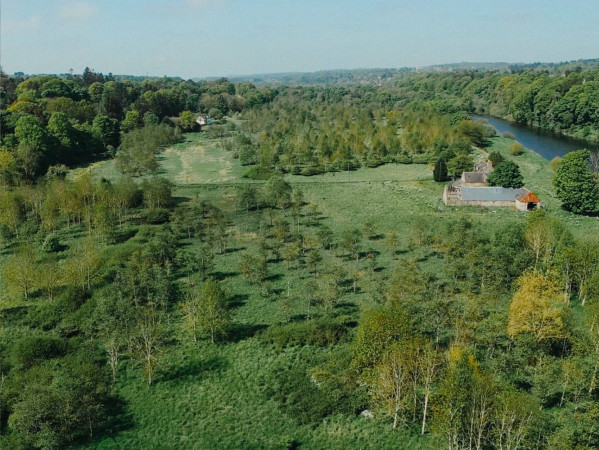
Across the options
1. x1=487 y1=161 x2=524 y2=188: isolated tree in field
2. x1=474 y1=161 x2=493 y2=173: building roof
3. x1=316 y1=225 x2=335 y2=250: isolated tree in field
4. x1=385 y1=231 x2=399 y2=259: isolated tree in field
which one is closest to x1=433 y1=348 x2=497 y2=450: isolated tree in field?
x1=385 y1=231 x2=399 y2=259: isolated tree in field

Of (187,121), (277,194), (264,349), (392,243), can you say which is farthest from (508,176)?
(187,121)

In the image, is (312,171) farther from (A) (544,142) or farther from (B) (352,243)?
(A) (544,142)

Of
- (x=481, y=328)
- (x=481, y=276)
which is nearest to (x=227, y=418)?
(x=481, y=328)

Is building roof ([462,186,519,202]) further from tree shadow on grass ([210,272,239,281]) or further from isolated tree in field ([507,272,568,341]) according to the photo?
tree shadow on grass ([210,272,239,281])

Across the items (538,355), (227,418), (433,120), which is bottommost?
(227,418)

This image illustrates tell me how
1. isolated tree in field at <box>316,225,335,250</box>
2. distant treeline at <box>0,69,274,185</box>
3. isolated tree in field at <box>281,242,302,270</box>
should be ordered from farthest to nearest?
distant treeline at <box>0,69,274,185</box>
isolated tree in field at <box>316,225,335,250</box>
isolated tree in field at <box>281,242,302,270</box>

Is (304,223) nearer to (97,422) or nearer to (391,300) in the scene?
(391,300)

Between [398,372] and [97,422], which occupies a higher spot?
[398,372]
